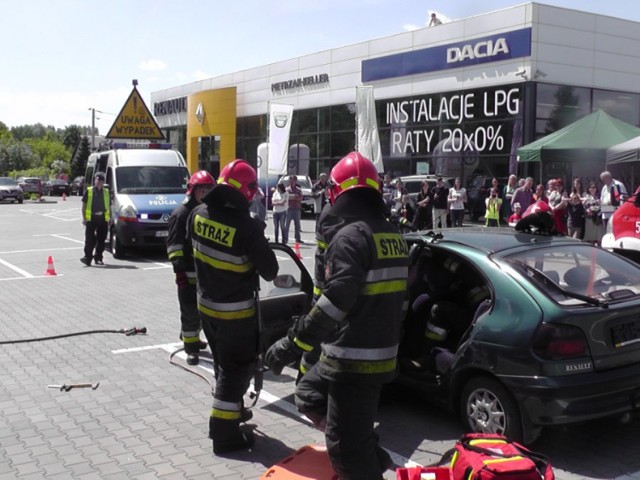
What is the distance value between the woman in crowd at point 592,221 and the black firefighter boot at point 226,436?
13.8 m

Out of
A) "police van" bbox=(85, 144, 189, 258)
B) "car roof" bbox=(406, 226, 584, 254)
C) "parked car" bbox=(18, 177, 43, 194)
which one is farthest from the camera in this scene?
"parked car" bbox=(18, 177, 43, 194)

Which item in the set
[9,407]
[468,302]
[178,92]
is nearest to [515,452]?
[468,302]

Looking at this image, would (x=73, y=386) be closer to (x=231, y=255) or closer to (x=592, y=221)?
(x=231, y=255)

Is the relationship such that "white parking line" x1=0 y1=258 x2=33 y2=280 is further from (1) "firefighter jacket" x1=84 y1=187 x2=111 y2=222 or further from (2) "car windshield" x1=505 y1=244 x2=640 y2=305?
(2) "car windshield" x1=505 y1=244 x2=640 y2=305

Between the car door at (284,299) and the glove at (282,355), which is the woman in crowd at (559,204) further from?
the glove at (282,355)

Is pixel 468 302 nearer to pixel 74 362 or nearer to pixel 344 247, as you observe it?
pixel 344 247

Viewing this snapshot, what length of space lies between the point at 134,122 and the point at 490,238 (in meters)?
15.2

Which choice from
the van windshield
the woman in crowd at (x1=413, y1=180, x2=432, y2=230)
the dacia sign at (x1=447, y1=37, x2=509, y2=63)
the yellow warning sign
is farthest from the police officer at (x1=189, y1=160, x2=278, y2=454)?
the dacia sign at (x1=447, y1=37, x2=509, y2=63)

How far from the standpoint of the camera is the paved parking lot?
452 centimetres

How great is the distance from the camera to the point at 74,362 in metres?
6.94

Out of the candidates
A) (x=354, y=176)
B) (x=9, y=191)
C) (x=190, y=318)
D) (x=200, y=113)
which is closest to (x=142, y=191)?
(x=190, y=318)

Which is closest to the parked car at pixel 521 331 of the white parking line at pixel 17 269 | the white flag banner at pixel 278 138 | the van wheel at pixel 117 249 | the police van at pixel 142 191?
the white parking line at pixel 17 269

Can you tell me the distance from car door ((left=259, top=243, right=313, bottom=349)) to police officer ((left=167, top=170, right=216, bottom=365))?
3.86 feet

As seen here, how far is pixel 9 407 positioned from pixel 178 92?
41.7 m
